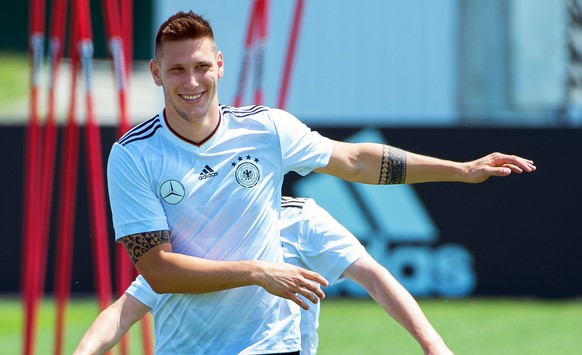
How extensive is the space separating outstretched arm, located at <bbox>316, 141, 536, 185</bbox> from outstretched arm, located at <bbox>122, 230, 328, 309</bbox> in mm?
864

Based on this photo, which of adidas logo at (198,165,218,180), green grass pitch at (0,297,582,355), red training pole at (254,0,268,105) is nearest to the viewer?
adidas logo at (198,165,218,180)

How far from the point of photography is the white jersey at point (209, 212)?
5.07m

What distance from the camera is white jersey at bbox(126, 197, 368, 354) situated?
231 inches

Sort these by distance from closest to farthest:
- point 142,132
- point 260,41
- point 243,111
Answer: point 142,132 < point 243,111 < point 260,41

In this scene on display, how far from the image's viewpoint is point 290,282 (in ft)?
15.4

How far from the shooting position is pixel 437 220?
1375cm

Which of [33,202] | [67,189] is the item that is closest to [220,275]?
[67,189]

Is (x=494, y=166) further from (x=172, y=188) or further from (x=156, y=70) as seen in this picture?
(x=156, y=70)

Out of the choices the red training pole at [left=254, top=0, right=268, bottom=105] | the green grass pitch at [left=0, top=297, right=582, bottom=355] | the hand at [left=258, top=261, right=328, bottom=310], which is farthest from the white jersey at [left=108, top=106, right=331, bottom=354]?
the green grass pitch at [left=0, top=297, right=582, bottom=355]

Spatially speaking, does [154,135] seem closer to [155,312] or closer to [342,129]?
[155,312]

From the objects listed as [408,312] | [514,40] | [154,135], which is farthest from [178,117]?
[514,40]

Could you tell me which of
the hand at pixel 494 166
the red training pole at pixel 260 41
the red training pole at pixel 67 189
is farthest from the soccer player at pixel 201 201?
the red training pole at pixel 67 189

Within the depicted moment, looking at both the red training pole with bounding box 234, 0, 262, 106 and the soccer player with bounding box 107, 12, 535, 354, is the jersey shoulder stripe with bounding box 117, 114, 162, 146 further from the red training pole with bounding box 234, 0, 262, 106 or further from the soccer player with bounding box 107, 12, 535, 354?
the red training pole with bounding box 234, 0, 262, 106

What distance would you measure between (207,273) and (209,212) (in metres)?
0.33
